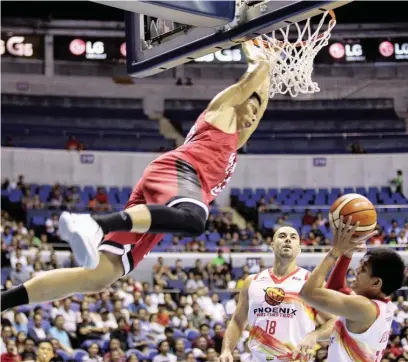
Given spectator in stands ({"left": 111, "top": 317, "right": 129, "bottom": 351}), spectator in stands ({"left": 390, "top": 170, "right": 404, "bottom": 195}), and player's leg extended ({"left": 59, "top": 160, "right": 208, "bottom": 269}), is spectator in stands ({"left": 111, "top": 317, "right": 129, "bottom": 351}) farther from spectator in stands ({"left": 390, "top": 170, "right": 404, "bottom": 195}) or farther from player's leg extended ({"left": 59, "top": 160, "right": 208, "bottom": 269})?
spectator in stands ({"left": 390, "top": 170, "right": 404, "bottom": 195})

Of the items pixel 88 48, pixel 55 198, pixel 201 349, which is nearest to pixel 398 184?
pixel 55 198

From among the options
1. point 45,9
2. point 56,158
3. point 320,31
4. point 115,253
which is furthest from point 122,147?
point 115,253

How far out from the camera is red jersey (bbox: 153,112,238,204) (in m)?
4.79

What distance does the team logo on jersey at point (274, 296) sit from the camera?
251 inches

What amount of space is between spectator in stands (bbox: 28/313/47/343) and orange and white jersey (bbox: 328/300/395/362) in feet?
22.1

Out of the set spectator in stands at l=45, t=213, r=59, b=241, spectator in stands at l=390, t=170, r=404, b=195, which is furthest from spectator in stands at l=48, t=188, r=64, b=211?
spectator in stands at l=390, t=170, r=404, b=195

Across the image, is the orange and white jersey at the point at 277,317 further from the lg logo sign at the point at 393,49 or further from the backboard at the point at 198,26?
the lg logo sign at the point at 393,49

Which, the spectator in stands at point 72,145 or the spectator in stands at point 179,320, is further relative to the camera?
the spectator in stands at point 72,145

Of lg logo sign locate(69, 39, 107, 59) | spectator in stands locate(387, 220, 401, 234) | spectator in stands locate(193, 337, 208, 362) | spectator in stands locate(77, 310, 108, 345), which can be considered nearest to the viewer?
spectator in stands locate(193, 337, 208, 362)

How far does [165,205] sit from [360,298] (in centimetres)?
120

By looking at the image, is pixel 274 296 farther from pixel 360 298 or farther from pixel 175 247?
pixel 175 247

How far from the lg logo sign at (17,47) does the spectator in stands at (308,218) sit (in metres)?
10.1

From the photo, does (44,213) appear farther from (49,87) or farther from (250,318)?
(250,318)

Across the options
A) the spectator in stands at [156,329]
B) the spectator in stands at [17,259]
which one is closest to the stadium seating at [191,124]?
the spectator in stands at [17,259]
